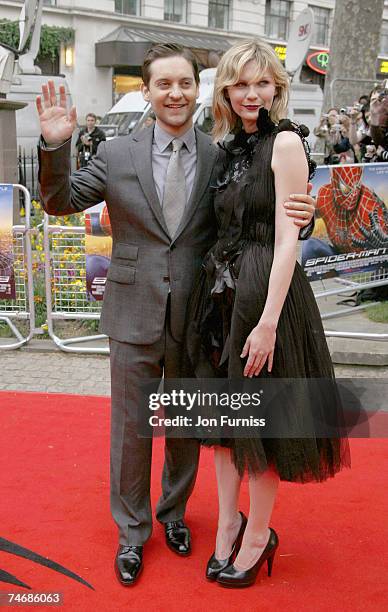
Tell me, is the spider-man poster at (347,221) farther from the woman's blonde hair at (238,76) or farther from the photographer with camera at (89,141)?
the photographer with camera at (89,141)

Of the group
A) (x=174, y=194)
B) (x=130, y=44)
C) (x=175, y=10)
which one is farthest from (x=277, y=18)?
(x=174, y=194)

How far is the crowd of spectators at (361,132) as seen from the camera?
6234 millimetres

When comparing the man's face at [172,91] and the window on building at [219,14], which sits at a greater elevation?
the window on building at [219,14]

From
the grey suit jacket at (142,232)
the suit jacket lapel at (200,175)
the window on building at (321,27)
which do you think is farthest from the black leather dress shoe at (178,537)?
the window on building at (321,27)

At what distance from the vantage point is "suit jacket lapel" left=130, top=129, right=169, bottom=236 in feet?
8.55

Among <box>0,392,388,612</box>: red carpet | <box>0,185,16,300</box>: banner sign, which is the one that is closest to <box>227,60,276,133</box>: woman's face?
<box>0,392,388,612</box>: red carpet

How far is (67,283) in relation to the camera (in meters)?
5.86

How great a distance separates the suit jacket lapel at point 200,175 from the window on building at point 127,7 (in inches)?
1043

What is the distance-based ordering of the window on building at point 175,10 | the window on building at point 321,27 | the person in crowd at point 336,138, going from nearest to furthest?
the person in crowd at point 336,138 < the window on building at point 175,10 < the window on building at point 321,27

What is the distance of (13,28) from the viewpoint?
949 inches

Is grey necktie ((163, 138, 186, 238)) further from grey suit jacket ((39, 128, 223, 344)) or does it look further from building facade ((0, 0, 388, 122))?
building facade ((0, 0, 388, 122))

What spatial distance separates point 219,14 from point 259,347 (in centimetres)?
2943

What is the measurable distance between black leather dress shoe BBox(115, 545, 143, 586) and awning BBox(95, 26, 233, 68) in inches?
947

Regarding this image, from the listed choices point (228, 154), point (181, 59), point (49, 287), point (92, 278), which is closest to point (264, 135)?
point (228, 154)
